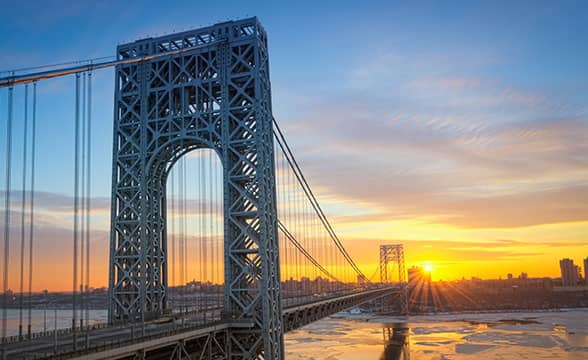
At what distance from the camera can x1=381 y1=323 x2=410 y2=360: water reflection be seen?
7206cm

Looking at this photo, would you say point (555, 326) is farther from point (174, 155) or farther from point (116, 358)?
point (116, 358)

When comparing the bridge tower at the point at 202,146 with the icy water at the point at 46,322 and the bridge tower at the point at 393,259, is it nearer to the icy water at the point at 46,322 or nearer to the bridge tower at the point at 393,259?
the icy water at the point at 46,322

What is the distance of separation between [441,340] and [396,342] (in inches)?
311

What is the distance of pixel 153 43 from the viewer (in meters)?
30.6

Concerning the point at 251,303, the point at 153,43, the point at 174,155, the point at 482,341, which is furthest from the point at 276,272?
the point at 482,341

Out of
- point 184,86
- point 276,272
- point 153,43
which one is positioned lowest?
point 276,272

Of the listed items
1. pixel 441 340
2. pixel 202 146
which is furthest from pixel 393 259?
pixel 202 146

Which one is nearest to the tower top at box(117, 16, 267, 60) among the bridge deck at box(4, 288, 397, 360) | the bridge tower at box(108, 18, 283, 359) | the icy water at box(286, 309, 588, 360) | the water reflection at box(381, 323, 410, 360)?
the bridge tower at box(108, 18, 283, 359)

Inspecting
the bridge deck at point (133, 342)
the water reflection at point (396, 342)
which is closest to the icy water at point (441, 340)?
the water reflection at point (396, 342)

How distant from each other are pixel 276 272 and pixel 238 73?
1153 cm

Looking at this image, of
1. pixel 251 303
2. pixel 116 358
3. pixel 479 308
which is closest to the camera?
pixel 116 358

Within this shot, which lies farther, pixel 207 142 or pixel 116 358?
pixel 207 142

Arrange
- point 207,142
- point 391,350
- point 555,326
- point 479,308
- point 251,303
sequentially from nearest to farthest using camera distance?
point 251,303 < point 207,142 < point 391,350 < point 555,326 < point 479,308

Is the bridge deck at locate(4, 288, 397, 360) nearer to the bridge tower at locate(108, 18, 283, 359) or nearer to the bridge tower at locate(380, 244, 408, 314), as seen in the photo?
the bridge tower at locate(108, 18, 283, 359)
